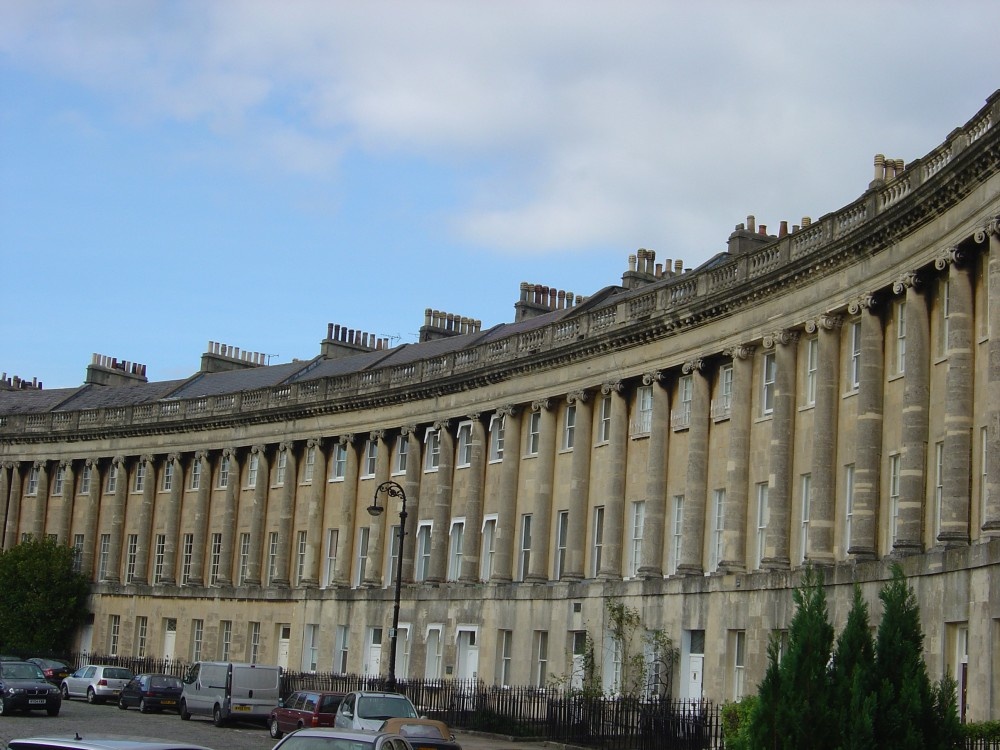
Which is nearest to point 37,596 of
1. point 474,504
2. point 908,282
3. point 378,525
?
point 378,525

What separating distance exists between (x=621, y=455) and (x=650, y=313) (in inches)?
180

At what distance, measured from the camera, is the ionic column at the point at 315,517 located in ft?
219

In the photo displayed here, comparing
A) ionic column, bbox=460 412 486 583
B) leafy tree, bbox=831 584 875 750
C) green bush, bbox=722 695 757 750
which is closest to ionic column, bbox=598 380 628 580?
ionic column, bbox=460 412 486 583

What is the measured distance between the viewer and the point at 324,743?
64.2 feet

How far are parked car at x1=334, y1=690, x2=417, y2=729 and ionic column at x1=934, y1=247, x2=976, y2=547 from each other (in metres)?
12.5

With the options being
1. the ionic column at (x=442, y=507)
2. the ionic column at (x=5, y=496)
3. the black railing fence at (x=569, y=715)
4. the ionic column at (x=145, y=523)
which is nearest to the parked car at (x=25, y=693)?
the black railing fence at (x=569, y=715)

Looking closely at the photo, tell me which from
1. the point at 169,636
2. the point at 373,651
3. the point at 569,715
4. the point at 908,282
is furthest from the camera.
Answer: the point at 169,636

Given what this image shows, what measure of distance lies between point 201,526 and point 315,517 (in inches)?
334

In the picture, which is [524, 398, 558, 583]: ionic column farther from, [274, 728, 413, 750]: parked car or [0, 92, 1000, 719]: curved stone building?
[274, 728, 413, 750]: parked car

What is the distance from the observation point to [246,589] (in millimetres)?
69812

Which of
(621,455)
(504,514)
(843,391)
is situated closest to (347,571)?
(504,514)

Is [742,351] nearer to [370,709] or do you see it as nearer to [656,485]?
[656,485]

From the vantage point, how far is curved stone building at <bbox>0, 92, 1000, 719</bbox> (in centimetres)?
3472

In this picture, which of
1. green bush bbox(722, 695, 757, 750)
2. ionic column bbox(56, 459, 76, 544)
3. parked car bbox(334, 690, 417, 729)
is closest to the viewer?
green bush bbox(722, 695, 757, 750)
